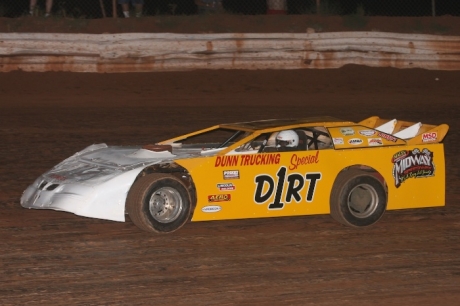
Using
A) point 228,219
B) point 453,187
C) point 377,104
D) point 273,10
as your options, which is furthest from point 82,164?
point 273,10

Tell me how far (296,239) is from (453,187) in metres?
3.10

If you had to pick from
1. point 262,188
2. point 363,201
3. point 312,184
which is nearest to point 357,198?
point 363,201

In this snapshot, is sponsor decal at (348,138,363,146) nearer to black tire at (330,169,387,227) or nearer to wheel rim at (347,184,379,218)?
black tire at (330,169,387,227)

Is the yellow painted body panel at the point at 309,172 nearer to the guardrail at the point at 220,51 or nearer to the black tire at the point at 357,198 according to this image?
the black tire at the point at 357,198

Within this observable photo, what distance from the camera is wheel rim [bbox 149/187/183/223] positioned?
25.5 feet

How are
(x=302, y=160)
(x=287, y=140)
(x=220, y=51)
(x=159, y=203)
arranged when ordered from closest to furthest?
(x=159, y=203) → (x=302, y=160) → (x=287, y=140) → (x=220, y=51)

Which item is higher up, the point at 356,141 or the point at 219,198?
the point at 356,141

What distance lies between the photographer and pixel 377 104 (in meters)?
16.2

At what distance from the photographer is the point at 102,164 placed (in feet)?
27.2

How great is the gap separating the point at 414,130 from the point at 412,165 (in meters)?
0.79

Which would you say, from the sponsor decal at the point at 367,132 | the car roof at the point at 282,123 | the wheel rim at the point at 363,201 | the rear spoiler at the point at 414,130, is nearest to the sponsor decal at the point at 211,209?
the car roof at the point at 282,123

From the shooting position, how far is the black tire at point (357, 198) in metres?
8.20

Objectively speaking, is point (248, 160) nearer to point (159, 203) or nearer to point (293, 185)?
point (293, 185)

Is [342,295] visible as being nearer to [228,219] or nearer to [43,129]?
[228,219]
